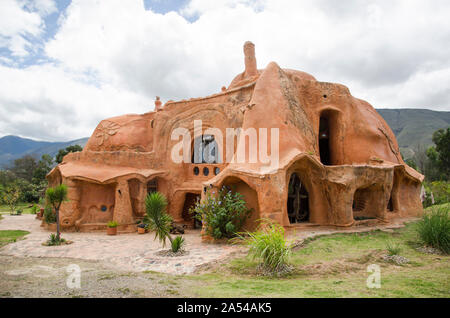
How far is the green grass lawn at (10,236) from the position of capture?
421 inches

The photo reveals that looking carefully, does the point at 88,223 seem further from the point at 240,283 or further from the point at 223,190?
the point at 240,283

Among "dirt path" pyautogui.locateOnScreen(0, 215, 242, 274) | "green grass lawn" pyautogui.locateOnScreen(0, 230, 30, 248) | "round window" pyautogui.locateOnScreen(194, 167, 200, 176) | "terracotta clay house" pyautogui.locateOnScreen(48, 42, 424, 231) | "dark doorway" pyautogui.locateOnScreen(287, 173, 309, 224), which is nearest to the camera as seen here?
"dirt path" pyautogui.locateOnScreen(0, 215, 242, 274)

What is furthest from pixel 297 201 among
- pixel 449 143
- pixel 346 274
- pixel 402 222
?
pixel 449 143

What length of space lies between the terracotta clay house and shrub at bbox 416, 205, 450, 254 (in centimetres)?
330

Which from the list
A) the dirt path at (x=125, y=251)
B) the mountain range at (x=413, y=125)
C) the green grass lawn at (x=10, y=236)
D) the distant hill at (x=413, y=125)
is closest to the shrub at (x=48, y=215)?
the dirt path at (x=125, y=251)

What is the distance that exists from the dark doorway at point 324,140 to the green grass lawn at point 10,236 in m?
15.1

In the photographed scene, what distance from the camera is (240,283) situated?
5.06 m

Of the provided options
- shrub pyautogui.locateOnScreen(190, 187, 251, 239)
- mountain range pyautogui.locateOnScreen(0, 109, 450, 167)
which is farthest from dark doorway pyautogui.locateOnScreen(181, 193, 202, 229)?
mountain range pyautogui.locateOnScreen(0, 109, 450, 167)

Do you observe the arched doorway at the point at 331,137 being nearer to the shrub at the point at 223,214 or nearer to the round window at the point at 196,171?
the shrub at the point at 223,214

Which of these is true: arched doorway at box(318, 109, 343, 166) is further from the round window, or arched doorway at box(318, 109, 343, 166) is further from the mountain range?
the mountain range

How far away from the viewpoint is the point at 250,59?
16.7 meters

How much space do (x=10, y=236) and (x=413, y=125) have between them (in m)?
99.5

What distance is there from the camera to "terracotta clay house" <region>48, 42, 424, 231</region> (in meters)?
10.6

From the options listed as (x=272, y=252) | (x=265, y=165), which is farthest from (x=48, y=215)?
(x=272, y=252)
